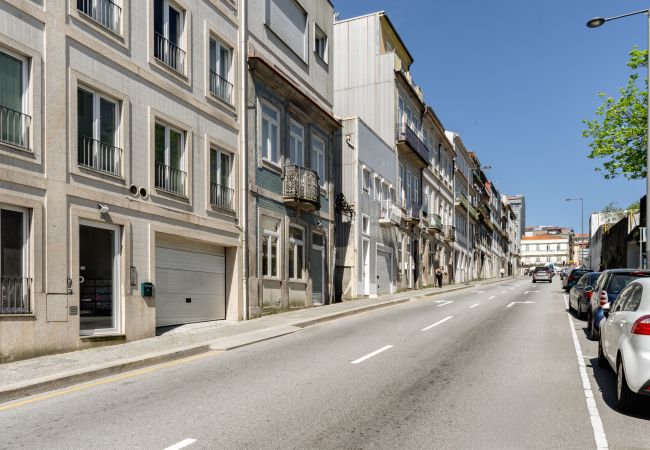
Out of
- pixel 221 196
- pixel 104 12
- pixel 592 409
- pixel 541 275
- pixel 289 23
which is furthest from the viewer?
pixel 541 275

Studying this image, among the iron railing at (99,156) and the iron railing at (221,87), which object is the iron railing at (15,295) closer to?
the iron railing at (99,156)

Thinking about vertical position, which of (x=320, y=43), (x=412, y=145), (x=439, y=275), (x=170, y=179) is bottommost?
(x=439, y=275)

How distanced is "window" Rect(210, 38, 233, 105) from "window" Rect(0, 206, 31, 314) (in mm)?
7911

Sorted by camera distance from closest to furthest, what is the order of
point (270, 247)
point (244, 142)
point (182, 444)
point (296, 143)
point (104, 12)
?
1. point (182, 444)
2. point (104, 12)
3. point (244, 142)
4. point (270, 247)
5. point (296, 143)

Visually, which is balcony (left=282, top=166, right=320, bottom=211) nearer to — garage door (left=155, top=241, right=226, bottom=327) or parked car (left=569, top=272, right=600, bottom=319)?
garage door (left=155, top=241, right=226, bottom=327)

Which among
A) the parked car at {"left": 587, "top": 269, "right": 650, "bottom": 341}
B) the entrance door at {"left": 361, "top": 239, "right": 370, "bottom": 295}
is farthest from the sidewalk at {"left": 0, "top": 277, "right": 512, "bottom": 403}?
the entrance door at {"left": 361, "top": 239, "right": 370, "bottom": 295}

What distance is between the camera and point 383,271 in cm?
3297

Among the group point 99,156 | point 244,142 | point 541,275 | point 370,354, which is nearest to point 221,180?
point 244,142

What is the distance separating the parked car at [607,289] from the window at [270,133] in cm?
1092

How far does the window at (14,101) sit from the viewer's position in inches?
421

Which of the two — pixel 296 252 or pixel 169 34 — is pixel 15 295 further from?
pixel 296 252

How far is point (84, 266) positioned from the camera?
497 inches

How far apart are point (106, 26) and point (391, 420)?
1080 centimetres

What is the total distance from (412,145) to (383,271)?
29.8 ft
